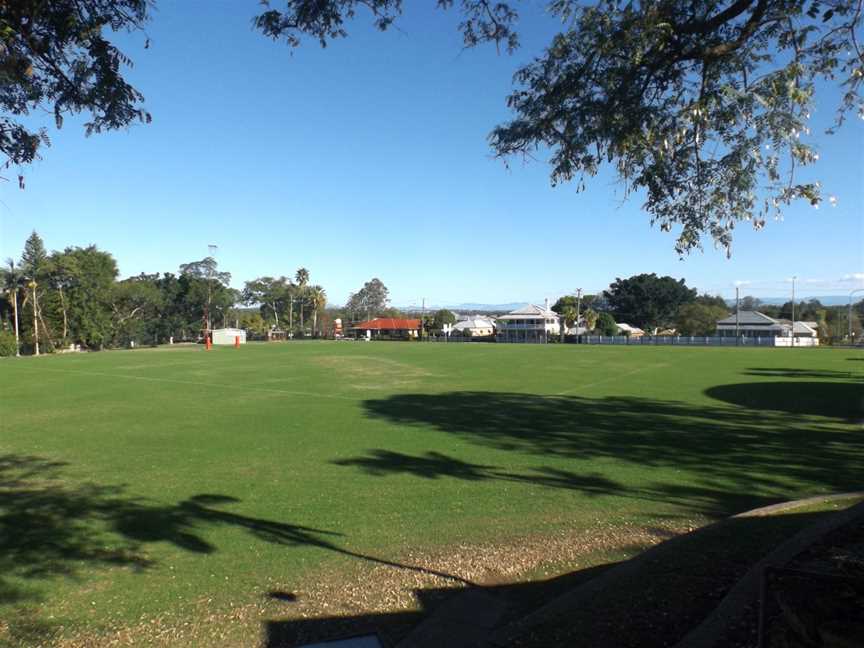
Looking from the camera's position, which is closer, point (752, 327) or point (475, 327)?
point (752, 327)

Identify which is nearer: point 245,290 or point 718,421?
point 718,421

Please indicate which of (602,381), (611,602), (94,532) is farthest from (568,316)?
(611,602)

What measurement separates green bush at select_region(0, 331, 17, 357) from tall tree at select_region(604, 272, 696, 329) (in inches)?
3728

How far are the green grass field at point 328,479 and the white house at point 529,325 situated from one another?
256 feet

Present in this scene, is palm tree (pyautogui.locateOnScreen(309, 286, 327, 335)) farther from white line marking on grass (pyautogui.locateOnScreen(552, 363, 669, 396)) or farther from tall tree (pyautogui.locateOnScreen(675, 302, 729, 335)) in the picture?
white line marking on grass (pyautogui.locateOnScreen(552, 363, 669, 396))

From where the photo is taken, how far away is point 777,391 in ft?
74.9

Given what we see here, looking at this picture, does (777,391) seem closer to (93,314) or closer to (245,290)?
(93,314)

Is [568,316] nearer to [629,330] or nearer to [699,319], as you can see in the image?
[629,330]

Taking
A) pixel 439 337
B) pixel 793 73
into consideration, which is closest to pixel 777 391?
pixel 793 73

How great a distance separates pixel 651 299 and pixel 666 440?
9983 centimetres

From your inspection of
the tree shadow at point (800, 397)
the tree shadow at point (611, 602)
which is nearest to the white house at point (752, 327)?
the tree shadow at point (800, 397)

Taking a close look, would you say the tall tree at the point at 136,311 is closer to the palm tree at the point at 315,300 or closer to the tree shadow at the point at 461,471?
the palm tree at the point at 315,300

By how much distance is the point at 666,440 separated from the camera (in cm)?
1309

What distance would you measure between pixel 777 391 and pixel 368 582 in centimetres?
2226
